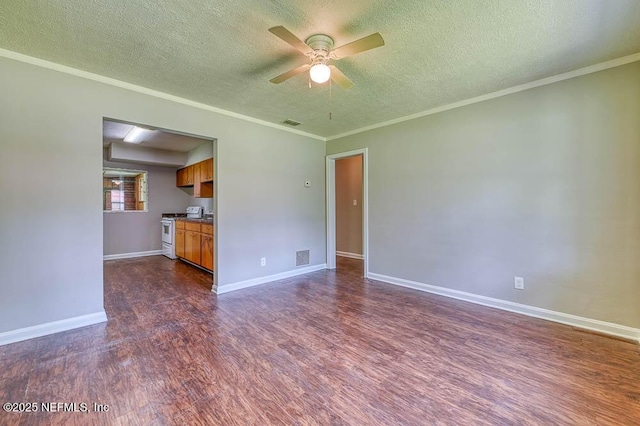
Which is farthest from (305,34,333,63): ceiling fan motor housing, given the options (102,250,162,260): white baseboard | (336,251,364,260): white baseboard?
(102,250,162,260): white baseboard

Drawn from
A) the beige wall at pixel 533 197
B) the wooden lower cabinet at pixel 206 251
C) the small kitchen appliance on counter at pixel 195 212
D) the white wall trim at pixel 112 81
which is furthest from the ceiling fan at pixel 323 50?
the small kitchen appliance on counter at pixel 195 212

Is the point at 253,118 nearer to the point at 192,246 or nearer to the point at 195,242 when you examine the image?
the point at 195,242

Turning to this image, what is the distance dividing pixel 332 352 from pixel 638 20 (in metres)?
3.27

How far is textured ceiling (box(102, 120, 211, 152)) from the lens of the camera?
4484mm

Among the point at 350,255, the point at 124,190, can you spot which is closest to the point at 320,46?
the point at 350,255

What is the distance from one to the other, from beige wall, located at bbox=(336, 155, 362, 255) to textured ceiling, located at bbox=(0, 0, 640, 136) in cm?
322

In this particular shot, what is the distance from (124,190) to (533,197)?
7570 mm

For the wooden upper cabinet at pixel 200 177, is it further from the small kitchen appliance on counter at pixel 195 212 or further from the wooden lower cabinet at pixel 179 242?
the wooden lower cabinet at pixel 179 242

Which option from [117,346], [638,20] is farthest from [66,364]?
[638,20]

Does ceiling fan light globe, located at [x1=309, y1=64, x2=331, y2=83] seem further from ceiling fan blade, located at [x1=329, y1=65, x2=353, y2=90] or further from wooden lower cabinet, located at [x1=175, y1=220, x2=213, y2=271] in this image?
wooden lower cabinet, located at [x1=175, y1=220, x2=213, y2=271]

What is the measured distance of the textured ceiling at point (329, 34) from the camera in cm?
182

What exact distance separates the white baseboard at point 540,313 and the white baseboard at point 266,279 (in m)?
1.66

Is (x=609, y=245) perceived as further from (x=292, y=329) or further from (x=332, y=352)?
(x=292, y=329)

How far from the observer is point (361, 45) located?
189 centimetres
